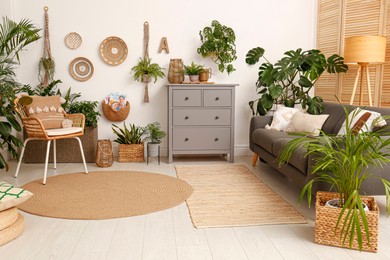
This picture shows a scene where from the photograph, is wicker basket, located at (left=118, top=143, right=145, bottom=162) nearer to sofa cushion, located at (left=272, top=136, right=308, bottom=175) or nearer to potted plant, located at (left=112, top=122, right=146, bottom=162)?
potted plant, located at (left=112, top=122, right=146, bottom=162)

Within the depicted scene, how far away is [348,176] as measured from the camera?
2443mm

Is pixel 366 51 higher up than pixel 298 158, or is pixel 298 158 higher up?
pixel 366 51

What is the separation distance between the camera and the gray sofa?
2.84m

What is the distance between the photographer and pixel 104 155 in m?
4.66

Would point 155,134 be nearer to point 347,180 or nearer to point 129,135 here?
point 129,135

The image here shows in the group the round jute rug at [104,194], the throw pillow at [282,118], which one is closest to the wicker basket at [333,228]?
the round jute rug at [104,194]

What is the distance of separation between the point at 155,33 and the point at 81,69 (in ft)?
3.43

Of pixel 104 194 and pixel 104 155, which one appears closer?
pixel 104 194

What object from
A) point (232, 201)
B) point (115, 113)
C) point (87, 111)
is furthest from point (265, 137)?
point (87, 111)

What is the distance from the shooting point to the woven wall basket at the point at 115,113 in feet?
16.7

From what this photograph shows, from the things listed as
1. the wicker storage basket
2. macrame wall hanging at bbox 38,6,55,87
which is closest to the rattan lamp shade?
the wicker storage basket

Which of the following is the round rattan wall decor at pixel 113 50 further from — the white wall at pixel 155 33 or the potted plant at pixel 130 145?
the potted plant at pixel 130 145

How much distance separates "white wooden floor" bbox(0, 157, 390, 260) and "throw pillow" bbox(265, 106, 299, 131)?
153cm

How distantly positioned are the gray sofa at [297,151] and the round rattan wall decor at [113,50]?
1872 millimetres
